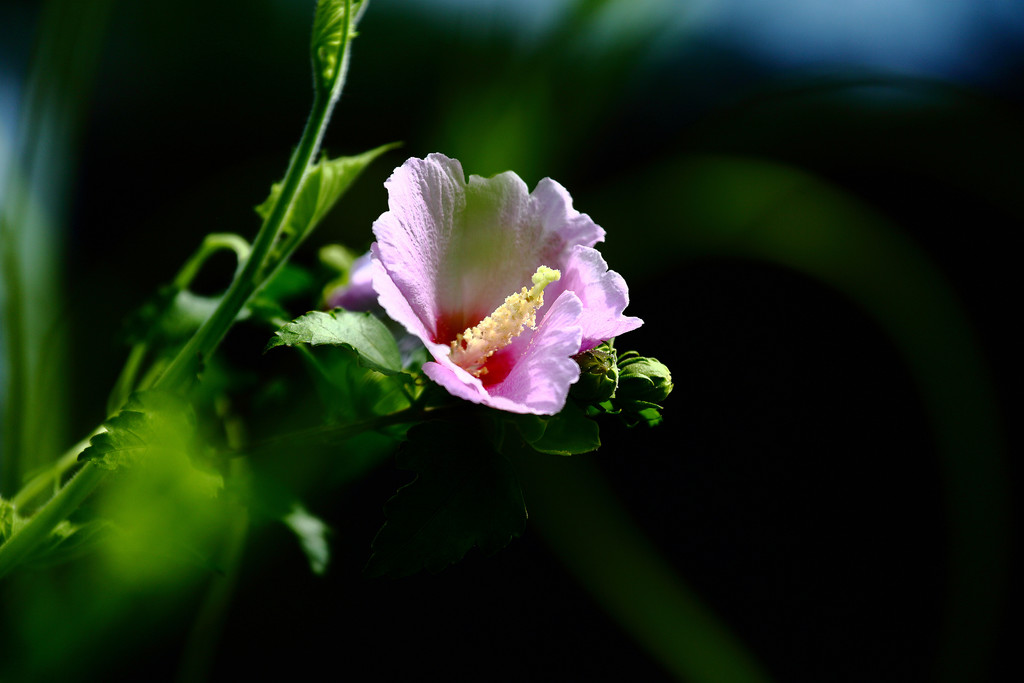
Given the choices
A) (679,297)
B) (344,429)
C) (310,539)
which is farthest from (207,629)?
(679,297)

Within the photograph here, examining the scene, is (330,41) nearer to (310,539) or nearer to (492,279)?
(492,279)

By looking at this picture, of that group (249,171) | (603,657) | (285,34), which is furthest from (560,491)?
(285,34)

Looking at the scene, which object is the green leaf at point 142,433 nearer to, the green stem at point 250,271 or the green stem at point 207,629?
the green stem at point 250,271

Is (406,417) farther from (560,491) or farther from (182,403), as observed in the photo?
(560,491)

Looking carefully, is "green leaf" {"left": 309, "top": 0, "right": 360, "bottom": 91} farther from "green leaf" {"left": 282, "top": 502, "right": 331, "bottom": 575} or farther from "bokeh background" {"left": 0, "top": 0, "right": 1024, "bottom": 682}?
"bokeh background" {"left": 0, "top": 0, "right": 1024, "bottom": 682}

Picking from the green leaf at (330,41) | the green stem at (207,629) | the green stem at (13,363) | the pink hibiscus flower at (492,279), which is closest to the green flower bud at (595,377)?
the pink hibiscus flower at (492,279)

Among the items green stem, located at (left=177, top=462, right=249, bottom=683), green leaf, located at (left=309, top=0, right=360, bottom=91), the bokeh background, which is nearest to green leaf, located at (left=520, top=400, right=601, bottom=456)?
green leaf, located at (left=309, top=0, right=360, bottom=91)
